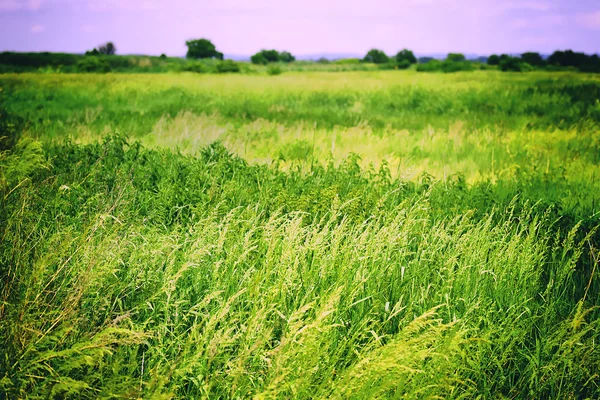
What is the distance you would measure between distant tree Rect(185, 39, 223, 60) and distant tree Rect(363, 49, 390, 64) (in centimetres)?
3174

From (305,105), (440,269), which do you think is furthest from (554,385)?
(305,105)

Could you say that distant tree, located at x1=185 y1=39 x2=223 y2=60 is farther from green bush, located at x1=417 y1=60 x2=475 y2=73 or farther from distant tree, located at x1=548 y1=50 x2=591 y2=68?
distant tree, located at x1=548 y1=50 x2=591 y2=68

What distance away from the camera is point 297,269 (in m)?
3.04

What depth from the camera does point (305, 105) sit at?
49.3 feet

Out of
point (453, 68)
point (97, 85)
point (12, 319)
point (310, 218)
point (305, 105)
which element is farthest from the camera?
point (453, 68)

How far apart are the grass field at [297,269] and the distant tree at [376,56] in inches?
3506

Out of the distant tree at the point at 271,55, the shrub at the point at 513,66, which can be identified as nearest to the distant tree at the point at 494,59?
the shrub at the point at 513,66

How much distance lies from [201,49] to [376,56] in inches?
1453

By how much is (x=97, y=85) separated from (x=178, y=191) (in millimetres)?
15718

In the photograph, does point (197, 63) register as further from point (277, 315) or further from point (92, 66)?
point (277, 315)

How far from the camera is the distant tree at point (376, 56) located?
9351cm

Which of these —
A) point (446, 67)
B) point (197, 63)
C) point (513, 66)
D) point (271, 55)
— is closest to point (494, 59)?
point (513, 66)

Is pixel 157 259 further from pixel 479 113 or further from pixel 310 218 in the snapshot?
pixel 479 113

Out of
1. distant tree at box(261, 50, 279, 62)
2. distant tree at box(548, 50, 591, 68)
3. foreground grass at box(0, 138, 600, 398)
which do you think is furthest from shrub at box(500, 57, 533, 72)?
distant tree at box(261, 50, 279, 62)
